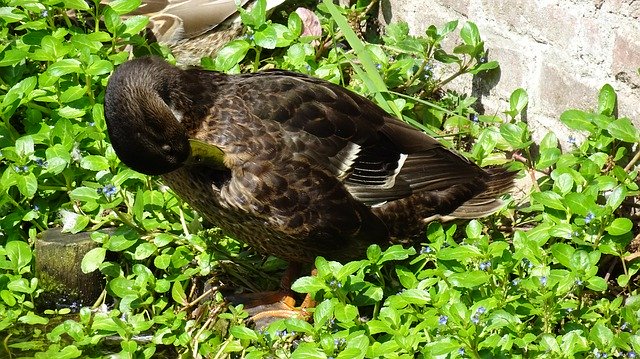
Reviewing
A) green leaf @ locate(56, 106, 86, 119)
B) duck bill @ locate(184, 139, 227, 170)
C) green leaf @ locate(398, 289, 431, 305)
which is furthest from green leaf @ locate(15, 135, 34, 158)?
green leaf @ locate(398, 289, 431, 305)

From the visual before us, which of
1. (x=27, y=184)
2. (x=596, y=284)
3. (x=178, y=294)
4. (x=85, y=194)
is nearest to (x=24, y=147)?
(x=27, y=184)

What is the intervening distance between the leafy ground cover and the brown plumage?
192 mm

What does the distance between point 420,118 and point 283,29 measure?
→ 87 cm

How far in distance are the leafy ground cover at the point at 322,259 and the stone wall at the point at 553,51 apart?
0.10 metres

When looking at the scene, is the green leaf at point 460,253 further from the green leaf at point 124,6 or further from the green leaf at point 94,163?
the green leaf at point 124,6

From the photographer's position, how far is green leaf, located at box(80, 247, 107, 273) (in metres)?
4.53

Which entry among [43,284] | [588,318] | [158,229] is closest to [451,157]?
[588,318]

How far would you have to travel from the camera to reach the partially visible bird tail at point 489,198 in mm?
4598

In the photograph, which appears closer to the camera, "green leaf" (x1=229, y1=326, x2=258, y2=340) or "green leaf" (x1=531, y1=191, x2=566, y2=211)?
"green leaf" (x1=229, y1=326, x2=258, y2=340)

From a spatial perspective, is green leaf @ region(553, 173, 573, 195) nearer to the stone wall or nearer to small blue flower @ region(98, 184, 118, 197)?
the stone wall

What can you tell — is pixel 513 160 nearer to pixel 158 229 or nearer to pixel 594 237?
pixel 594 237

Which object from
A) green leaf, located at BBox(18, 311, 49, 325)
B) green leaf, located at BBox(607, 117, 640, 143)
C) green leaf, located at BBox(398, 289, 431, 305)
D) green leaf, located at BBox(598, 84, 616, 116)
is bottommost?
green leaf, located at BBox(18, 311, 49, 325)

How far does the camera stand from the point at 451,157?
15.3 ft

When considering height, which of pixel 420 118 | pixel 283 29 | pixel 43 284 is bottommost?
pixel 43 284
